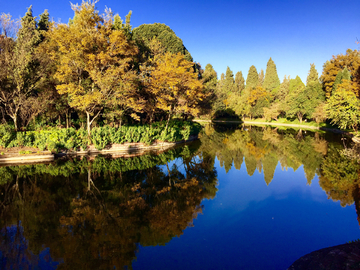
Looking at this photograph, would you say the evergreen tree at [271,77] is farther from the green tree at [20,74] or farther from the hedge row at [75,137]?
the green tree at [20,74]

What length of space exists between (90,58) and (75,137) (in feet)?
20.3

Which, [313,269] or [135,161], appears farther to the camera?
[135,161]

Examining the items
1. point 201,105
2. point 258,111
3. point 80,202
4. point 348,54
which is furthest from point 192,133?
point 348,54

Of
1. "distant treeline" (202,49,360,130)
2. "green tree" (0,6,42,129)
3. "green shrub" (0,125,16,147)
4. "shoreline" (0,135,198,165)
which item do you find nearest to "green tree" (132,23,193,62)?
"distant treeline" (202,49,360,130)

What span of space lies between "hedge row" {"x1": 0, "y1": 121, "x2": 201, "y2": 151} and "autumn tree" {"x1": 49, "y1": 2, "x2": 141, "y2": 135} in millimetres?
1211

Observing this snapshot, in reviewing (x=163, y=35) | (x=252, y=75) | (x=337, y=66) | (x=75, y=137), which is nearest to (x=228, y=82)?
(x=252, y=75)

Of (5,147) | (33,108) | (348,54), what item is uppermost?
(348,54)

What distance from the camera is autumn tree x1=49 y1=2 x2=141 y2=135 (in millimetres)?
16000

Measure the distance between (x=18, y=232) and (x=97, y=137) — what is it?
11.2 meters

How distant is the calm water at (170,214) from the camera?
5.38 meters

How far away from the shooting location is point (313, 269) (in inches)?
178

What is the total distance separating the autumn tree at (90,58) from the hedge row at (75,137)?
1211 millimetres

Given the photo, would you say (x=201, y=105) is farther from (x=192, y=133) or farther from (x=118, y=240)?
(x=118, y=240)

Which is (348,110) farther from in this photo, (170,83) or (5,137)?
(5,137)
